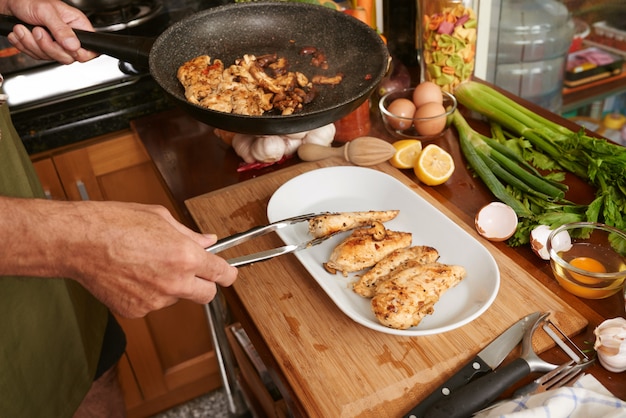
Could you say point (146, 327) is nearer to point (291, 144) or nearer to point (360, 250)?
point (291, 144)

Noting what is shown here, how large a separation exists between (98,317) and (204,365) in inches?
25.8

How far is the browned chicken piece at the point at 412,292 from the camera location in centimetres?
96

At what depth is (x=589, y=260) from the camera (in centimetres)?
110

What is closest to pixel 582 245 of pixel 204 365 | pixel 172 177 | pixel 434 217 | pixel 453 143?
pixel 434 217

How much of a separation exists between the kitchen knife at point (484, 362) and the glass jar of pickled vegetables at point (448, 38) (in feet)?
2.65

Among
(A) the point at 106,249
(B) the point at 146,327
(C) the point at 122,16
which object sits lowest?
(B) the point at 146,327

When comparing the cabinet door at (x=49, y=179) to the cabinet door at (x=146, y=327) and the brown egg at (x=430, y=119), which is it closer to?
the cabinet door at (x=146, y=327)

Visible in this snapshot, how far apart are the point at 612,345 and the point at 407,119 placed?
0.76m

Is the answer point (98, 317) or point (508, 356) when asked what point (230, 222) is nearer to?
point (98, 317)

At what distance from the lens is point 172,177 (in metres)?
1.49

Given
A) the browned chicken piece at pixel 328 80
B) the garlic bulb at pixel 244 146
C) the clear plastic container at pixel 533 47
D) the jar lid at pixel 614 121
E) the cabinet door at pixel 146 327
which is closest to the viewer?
the browned chicken piece at pixel 328 80

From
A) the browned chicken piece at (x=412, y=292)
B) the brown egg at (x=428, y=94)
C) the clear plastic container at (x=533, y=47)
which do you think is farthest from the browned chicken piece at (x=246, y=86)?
the clear plastic container at (x=533, y=47)

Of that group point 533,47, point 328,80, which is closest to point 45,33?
point 328,80

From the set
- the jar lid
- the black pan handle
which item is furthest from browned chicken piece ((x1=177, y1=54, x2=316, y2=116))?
the jar lid
